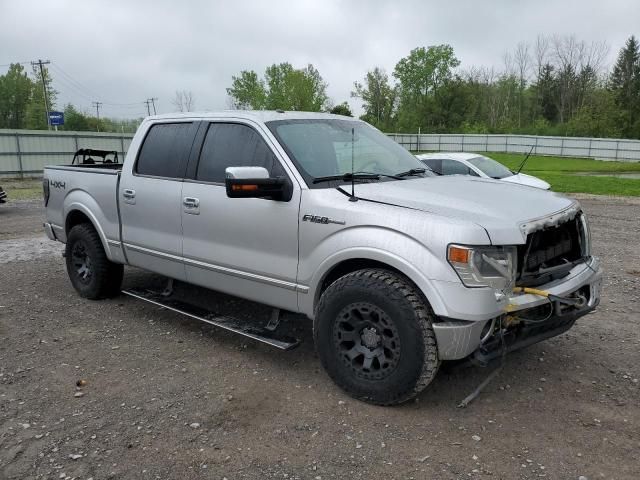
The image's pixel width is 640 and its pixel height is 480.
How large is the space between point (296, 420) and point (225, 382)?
0.77m

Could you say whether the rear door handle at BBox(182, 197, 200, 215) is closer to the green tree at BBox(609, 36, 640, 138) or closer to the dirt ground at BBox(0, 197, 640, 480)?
the dirt ground at BBox(0, 197, 640, 480)

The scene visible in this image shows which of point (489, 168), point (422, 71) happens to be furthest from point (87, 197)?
point (422, 71)

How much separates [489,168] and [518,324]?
10.6 meters

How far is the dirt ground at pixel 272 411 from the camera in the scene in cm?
302

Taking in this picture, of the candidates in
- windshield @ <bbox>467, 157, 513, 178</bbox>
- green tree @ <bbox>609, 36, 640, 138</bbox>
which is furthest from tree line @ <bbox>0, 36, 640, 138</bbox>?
windshield @ <bbox>467, 157, 513, 178</bbox>

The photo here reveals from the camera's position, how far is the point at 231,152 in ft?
14.7

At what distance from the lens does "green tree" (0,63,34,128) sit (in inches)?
2623

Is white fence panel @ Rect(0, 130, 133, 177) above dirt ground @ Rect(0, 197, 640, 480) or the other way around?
above

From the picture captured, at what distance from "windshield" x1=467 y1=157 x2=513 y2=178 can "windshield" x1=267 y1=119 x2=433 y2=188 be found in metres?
8.87

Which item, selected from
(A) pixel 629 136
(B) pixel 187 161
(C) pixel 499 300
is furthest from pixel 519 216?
(A) pixel 629 136

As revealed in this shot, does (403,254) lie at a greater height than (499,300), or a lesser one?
greater

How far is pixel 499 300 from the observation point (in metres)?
3.23

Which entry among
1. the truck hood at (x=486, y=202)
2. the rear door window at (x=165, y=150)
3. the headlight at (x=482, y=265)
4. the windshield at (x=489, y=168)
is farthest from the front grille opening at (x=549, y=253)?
the windshield at (x=489, y=168)

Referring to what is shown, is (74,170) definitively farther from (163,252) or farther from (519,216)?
(519,216)
